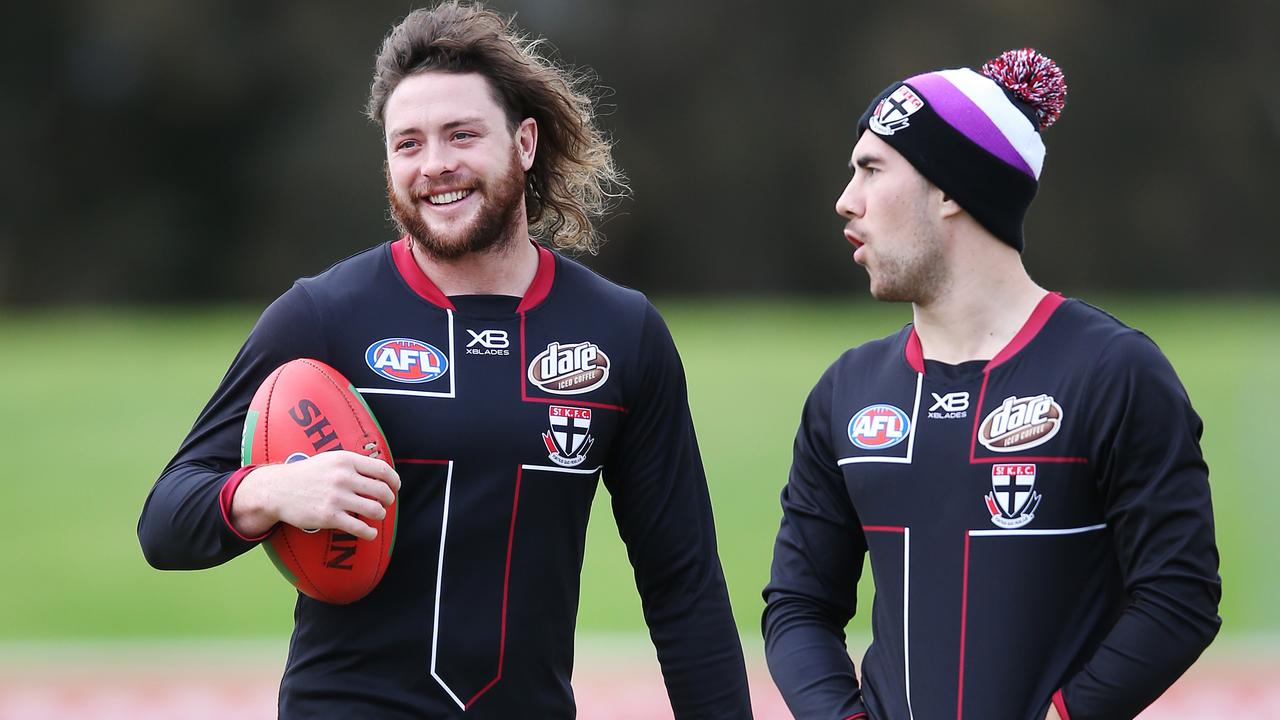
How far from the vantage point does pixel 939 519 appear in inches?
132

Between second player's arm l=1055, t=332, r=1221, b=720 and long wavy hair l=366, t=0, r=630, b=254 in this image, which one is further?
long wavy hair l=366, t=0, r=630, b=254

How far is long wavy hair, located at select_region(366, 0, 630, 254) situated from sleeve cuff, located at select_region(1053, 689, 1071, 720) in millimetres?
1432

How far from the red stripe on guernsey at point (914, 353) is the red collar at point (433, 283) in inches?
31.8

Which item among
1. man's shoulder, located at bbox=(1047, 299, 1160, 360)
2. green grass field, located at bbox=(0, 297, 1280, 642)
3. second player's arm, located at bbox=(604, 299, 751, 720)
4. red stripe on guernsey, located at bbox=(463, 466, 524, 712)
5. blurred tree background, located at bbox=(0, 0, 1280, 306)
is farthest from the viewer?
blurred tree background, located at bbox=(0, 0, 1280, 306)

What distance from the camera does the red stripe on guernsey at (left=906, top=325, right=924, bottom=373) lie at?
3486 millimetres

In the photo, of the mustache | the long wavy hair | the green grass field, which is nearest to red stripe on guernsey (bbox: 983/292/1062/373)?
the long wavy hair

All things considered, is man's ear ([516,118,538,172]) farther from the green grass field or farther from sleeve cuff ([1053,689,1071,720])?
the green grass field

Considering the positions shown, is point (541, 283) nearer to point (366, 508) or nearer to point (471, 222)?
point (471, 222)

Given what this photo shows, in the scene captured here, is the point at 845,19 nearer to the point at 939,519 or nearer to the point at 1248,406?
the point at 1248,406

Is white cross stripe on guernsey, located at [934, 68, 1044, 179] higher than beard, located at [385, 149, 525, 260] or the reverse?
higher

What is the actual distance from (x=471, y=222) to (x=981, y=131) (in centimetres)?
108

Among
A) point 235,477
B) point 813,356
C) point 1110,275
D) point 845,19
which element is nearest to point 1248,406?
point 813,356

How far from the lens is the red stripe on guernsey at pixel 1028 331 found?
11.1 feet

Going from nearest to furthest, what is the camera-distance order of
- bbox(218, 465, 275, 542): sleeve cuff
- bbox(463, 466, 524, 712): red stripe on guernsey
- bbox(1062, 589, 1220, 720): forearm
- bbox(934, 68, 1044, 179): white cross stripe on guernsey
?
bbox(1062, 589, 1220, 720): forearm < bbox(218, 465, 275, 542): sleeve cuff < bbox(934, 68, 1044, 179): white cross stripe on guernsey < bbox(463, 466, 524, 712): red stripe on guernsey
